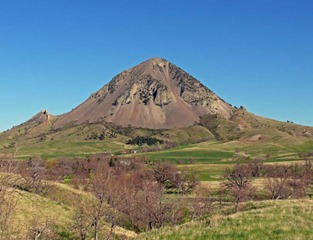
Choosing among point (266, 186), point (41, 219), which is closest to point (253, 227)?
point (41, 219)

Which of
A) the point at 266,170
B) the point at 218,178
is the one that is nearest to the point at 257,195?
the point at 218,178

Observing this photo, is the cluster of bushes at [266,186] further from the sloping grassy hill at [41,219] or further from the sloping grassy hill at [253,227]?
the sloping grassy hill at [253,227]

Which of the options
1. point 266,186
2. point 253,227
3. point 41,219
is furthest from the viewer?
point 266,186

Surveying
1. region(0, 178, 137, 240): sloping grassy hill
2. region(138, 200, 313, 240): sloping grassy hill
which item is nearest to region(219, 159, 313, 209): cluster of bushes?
region(0, 178, 137, 240): sloping grassy hill

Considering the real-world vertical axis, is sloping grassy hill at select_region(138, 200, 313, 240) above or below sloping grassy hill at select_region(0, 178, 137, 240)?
above

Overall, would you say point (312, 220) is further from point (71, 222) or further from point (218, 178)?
point (218, 178)

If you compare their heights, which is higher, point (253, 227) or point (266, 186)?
point (253, 227)

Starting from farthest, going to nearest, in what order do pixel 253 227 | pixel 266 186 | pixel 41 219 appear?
pixel 266 186
pixel 41 219
pixel 253 227

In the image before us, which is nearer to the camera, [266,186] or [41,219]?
[41,219]

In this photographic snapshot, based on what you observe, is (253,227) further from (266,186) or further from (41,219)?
(266,186)

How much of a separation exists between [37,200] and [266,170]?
161053mm

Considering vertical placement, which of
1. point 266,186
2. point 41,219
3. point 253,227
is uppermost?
point 253,227

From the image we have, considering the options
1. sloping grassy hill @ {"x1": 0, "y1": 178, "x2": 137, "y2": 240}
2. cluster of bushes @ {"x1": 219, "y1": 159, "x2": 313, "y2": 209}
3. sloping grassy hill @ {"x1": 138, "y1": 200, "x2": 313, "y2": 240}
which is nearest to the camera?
sloping grassy hill @ {"x1": 138, "y1": 200, "x2": 313, "y2": 240}

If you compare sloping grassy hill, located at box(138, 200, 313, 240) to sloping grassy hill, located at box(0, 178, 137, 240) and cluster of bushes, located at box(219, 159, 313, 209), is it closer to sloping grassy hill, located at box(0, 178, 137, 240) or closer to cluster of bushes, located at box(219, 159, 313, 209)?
sloping grassy hill, located at box(0, 178, 137, 240)
